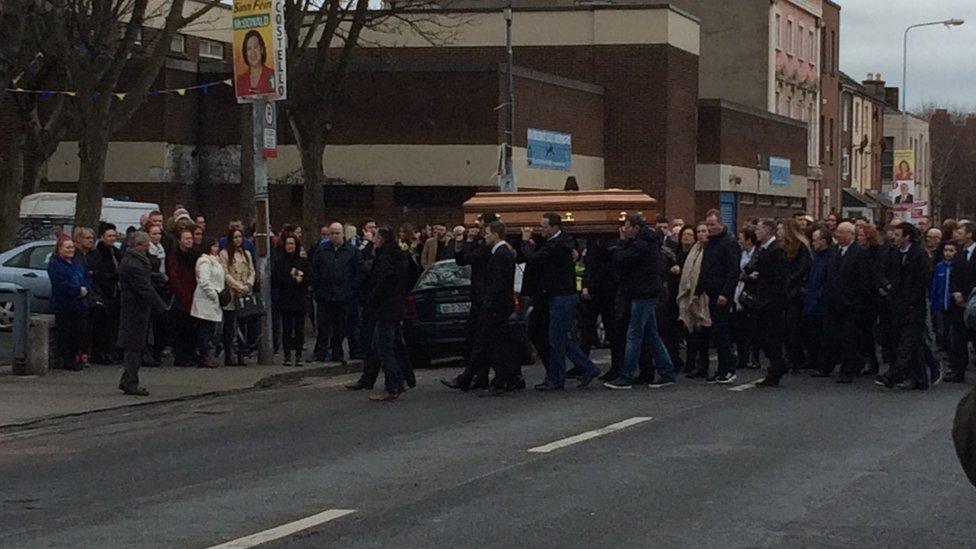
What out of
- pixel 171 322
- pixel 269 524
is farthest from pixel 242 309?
pixel 269 524

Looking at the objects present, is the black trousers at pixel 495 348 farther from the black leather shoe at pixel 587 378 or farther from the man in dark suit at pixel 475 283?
the black leather shoe at pixel 587 378

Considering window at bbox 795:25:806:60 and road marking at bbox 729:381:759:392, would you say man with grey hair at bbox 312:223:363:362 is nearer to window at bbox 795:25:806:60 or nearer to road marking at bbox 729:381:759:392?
road marking at bbox 729:381:759:392

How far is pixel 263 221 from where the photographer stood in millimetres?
20406

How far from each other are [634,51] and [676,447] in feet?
122

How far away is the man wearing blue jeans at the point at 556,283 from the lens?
16969mm

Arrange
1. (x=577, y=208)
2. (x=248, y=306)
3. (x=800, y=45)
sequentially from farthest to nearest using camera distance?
(x=800, y=45)
(x=577, y=208)
(x=248, y=306)

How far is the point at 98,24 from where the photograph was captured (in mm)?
27625

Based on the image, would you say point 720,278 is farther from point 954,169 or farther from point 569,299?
point 954,169

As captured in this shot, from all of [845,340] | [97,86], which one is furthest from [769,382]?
[97,86]

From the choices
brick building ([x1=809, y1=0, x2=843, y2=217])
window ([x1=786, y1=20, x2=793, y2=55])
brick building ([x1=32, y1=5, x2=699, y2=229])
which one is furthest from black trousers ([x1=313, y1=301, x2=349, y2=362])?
brick building ([x1=809, y1=0, x2=843, y2=217])

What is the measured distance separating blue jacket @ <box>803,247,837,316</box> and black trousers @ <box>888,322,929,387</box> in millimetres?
1727

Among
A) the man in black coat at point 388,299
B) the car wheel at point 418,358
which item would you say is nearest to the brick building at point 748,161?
the car wheel at point 418,358

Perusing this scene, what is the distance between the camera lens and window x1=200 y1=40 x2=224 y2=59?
4881 centimetres

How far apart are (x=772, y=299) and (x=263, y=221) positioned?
650 cm
